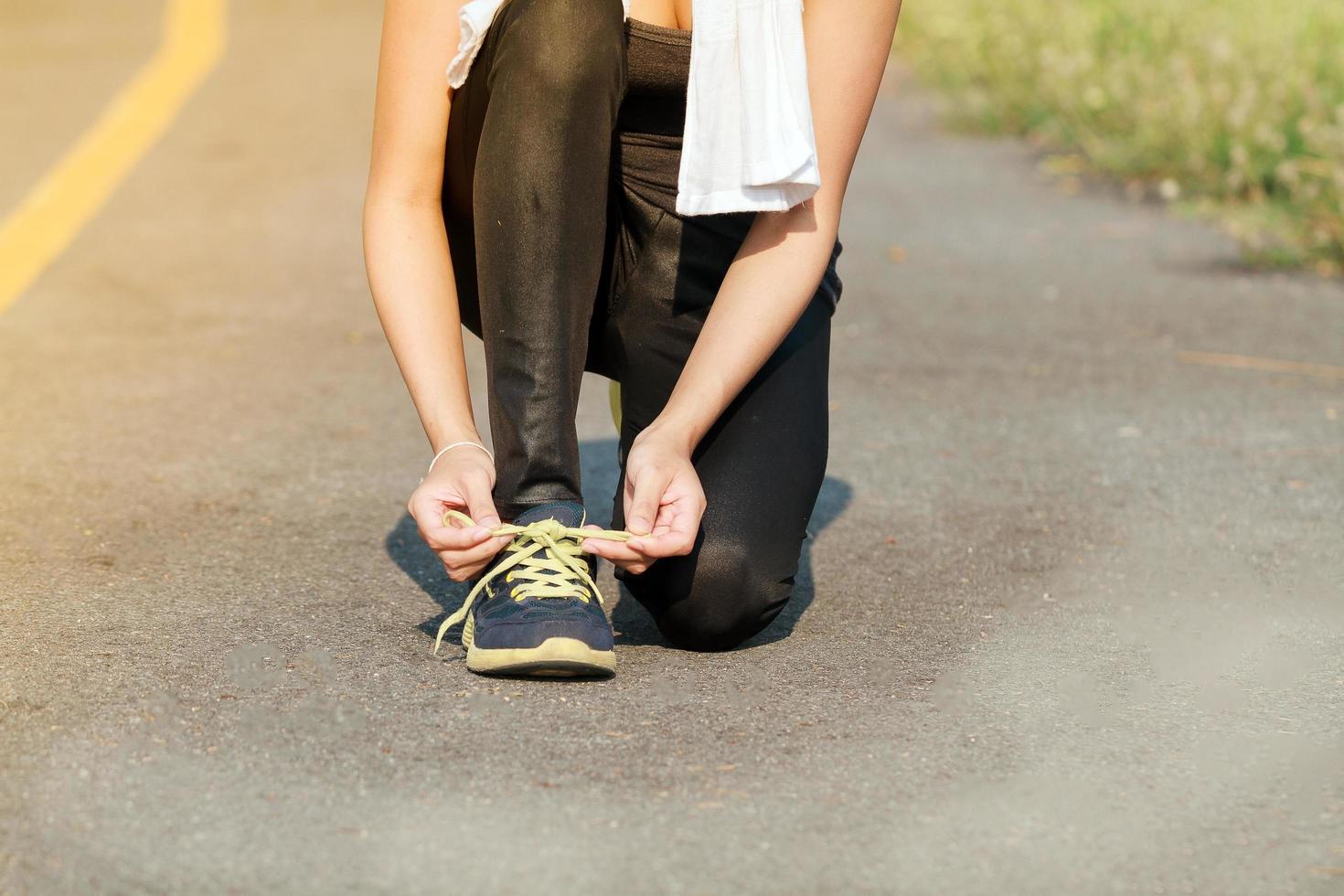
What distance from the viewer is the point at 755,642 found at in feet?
7.32

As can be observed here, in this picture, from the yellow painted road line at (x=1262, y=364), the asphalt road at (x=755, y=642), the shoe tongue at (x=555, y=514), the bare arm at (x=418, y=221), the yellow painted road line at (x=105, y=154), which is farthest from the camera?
the yellow painted road line at (x=105, y=154)

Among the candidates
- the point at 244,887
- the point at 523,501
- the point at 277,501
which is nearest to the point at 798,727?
the point at 523,501

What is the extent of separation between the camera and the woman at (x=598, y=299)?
203cm

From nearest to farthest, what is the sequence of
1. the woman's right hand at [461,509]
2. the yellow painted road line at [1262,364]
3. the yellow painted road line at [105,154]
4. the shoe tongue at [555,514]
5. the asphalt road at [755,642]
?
the asphalt road at [755,642], the woman's right hand at [461,509], the shoe tongue at [555,514], the yellow painted road line at [1262,364], the yellow painted road line at [105,154]

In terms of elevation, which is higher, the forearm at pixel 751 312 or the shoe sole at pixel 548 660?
the forearm at pixel 751 312

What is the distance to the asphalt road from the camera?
1.62 metres

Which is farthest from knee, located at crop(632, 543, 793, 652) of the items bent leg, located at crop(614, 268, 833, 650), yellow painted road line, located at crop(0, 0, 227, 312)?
yellow painted road line, located at crop(0, 0, 227, 312)

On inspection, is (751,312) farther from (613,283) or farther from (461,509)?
(461,509)

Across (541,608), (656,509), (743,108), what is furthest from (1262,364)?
(541,608)

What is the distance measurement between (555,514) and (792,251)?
0.49 metres

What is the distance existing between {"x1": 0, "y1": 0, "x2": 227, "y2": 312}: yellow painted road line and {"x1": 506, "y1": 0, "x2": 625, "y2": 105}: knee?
247 cm

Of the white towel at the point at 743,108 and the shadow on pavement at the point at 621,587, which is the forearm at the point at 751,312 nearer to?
the white towel at the point at 743,108

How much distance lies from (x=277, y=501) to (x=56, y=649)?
748 mm

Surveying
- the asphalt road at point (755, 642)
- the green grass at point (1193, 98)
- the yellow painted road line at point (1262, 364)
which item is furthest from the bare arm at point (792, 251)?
the green grass at point (1193, 98)
